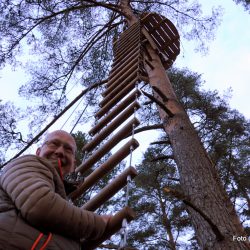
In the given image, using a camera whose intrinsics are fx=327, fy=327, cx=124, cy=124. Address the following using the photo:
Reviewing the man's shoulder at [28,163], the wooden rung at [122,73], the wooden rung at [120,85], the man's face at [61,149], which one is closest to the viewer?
the man's shoulder at [28,163]

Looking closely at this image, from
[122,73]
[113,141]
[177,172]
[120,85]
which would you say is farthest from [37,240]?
[177,172]

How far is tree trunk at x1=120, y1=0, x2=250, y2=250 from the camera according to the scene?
2.03 metres

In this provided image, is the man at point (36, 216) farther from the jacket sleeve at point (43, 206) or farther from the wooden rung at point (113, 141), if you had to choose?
the wooden rung at point (113, 141)

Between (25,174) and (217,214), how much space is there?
1.43 m

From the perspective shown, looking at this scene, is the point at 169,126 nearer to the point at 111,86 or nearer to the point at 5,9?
the point at 111,86

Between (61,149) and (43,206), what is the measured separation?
2.52 feet

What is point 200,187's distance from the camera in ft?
7.89

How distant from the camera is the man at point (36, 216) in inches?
42.7

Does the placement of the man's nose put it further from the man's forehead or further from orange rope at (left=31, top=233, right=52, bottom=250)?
orange rope at (left=31, top=233, right=52, bottom=250)

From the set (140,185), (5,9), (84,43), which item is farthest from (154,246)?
(5,9)

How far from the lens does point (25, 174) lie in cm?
125

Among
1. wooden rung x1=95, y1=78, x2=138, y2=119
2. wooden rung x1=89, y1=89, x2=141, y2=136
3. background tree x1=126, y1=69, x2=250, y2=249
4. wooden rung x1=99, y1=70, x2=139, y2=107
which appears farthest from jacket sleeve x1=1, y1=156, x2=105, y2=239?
background tree x1=126, y1=69, x2=250, y2=249

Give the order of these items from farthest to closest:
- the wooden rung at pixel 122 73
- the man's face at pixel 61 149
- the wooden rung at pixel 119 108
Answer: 1. the wooden rung at pixel 122 73
2. the wooden rung at pixel 119 108
3. the man's face at pixel 61 149

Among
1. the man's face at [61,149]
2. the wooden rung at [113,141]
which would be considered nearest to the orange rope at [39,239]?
the man's face at [61,149]
